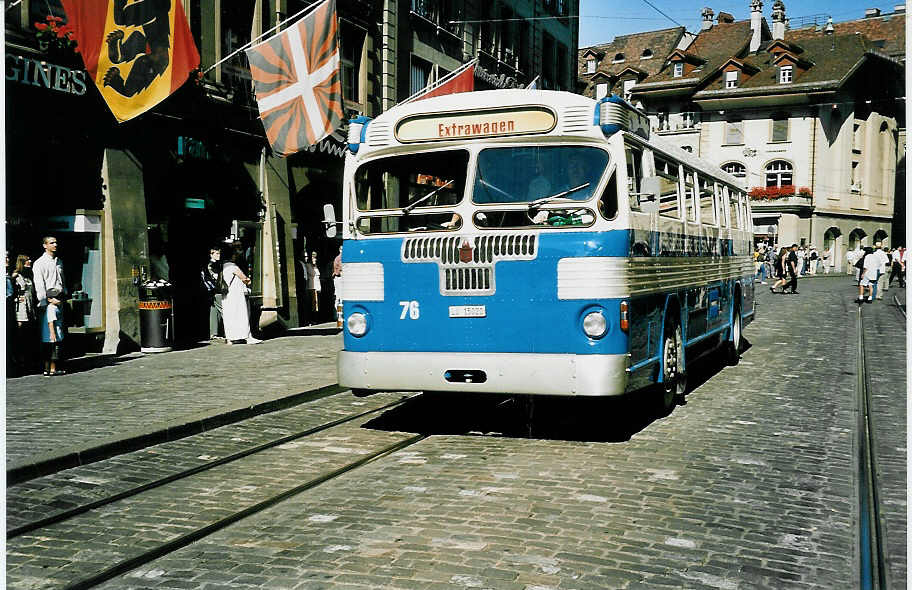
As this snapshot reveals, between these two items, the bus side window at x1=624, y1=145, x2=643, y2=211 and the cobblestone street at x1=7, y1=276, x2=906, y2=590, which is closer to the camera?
the cobblestone street at x1=7, y1=276, x2=906, y2=590

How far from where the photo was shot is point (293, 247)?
21.6 metres

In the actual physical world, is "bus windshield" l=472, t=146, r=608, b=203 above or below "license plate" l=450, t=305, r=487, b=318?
above

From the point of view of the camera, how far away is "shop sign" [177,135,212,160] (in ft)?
56.4

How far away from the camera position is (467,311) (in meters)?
8.20

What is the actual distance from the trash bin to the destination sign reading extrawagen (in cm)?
842

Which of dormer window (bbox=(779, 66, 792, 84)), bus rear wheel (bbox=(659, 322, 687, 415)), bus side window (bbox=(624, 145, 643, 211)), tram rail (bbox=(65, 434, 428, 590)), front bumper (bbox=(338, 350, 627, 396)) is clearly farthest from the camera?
dormer window (bbox=(779, 66, 792, 84))

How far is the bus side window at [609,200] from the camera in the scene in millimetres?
7914

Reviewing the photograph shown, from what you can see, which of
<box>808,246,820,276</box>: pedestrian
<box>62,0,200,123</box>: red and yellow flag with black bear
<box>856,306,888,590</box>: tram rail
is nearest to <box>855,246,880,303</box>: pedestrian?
<box>856,306,888,590</box>: tram rail

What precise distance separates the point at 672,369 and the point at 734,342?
5237 mm

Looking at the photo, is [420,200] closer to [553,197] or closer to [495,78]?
[553,197]

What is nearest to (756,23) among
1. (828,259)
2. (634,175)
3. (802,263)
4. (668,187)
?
(828,259)

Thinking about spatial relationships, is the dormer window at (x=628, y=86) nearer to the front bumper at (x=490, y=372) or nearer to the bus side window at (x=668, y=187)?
the bus side window at (x=668, y=187)

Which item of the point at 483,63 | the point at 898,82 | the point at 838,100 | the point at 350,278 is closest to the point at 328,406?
the point at 350,278

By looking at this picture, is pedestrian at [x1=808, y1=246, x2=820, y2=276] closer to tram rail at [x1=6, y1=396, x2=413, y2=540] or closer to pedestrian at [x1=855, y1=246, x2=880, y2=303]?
pedestrian at [x1=855, y1=246, x2=880, y2=303]
